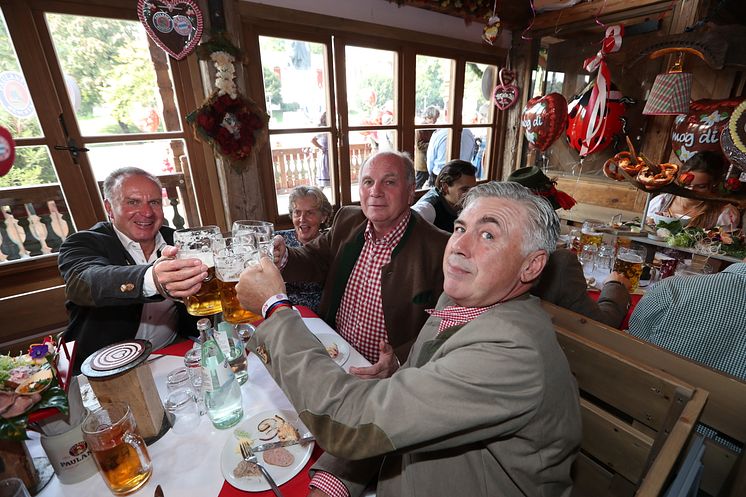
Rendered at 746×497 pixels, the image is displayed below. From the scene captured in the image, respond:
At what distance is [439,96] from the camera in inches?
189

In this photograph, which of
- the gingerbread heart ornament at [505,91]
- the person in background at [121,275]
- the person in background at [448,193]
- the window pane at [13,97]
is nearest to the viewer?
the person in background at [121,275]

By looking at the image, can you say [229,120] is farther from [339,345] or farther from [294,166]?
[339,345]

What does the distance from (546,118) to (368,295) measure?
8.87 feet

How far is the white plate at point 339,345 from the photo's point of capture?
1396mm

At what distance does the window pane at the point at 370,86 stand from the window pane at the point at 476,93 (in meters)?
1.27

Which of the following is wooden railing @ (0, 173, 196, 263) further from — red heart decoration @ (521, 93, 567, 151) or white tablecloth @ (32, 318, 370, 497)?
red heart decoration @ (521, 93, 567, 151)

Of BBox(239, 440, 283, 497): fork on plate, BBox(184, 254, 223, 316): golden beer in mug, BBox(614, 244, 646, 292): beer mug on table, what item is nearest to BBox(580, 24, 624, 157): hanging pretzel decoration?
BBox(614, 244, 646, 292): beer mug on table

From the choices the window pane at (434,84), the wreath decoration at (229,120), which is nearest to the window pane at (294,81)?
the wreath decoration at (229,120)

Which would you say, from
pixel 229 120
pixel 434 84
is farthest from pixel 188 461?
pixel 434 84

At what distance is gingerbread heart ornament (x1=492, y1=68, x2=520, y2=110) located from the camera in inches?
186

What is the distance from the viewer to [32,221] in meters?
2.80

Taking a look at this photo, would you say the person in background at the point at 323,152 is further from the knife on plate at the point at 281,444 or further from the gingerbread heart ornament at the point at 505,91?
the knife on plate at the point at 281,444

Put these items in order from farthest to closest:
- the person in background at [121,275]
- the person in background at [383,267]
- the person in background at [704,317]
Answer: the person in background at [383,267] < the person in background at [121,275] < the person in background at [704,317]

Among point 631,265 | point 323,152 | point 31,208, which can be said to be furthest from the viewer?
point 323,152
